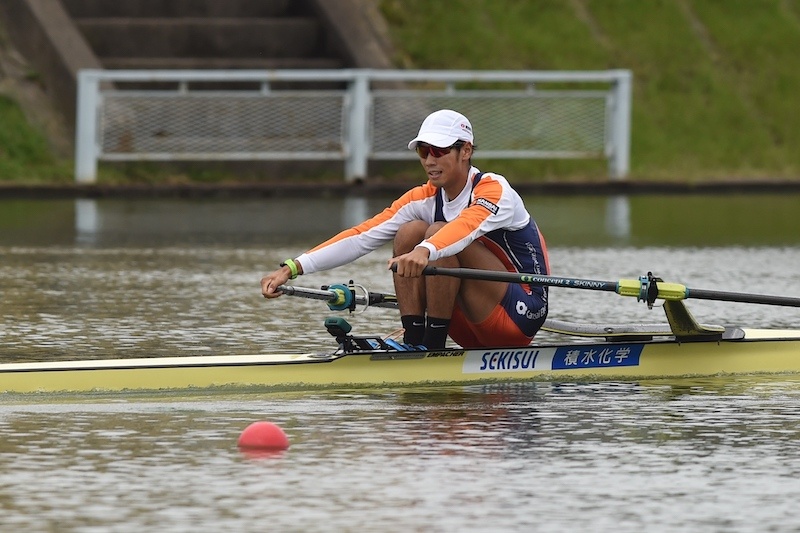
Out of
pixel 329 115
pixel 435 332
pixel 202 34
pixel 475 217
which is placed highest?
pixel 202 34

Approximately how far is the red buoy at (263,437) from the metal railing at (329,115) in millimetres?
14432

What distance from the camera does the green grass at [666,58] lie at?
2541 cm

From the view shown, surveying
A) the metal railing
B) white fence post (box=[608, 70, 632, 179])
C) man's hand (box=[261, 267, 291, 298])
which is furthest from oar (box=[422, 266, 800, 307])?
white fence post (box=[608, 70, 632, 179])

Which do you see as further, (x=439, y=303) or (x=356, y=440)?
(x=439, y=303)

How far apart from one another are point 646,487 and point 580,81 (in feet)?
59.9

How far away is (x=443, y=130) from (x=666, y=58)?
18.3 meters

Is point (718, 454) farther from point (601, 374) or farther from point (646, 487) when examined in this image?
point (601, 374)

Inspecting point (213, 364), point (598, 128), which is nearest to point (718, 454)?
point (213, 364)

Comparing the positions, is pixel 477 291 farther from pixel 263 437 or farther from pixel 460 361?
pixel 263 437

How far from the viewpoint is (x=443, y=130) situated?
9.05m

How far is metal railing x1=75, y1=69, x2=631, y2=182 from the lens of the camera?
21.6 m

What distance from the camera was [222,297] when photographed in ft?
41.7

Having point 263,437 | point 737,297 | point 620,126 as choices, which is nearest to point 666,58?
point 620,126

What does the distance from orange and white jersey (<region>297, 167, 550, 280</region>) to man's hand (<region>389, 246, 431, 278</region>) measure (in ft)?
0.95
